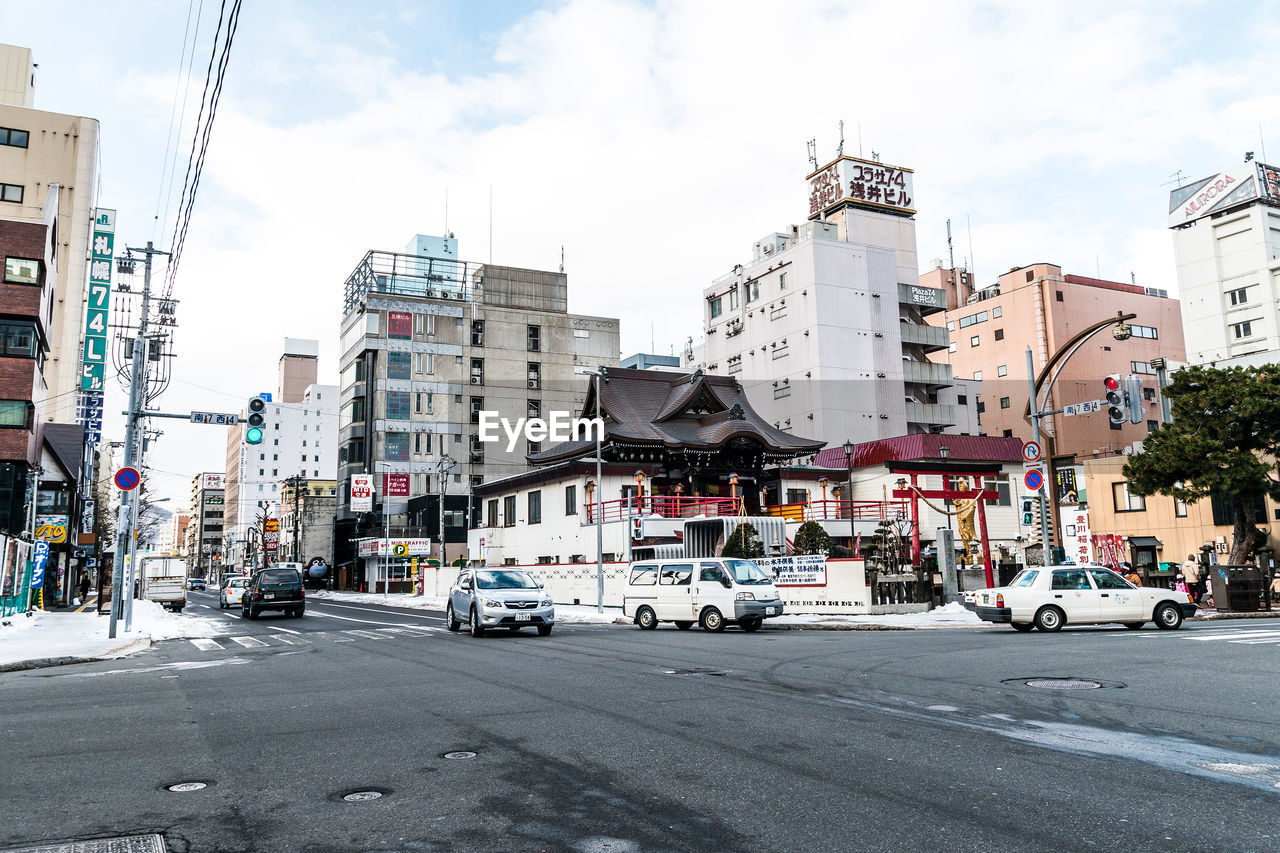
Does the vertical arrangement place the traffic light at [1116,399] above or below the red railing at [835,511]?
above

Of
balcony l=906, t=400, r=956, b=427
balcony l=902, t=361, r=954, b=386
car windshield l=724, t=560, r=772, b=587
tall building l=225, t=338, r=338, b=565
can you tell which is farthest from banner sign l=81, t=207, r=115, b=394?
tall building l=225, t=338, r=338, b=565

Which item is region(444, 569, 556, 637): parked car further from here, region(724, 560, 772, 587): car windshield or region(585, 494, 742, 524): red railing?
region(585, 494, 742, 524): red railing

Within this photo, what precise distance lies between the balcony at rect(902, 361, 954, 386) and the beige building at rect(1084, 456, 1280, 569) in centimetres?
1759

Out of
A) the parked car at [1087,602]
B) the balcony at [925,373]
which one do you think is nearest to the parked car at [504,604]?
the parked car at [1087,602]

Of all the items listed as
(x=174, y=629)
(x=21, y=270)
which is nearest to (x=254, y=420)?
(x=174, y=629)

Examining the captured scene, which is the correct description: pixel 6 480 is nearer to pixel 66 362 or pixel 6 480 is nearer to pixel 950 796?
pixel 66 362

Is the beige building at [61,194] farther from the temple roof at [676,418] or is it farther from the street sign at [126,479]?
the street sign at [126,479]

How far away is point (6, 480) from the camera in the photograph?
36344 mm

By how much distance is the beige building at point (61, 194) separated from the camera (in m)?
59.9

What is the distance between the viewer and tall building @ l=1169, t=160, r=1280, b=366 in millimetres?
62250

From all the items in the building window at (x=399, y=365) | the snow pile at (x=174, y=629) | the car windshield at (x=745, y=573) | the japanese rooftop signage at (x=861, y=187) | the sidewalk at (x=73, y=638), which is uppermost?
the japanese rooftop signage at (x=861, y=187)

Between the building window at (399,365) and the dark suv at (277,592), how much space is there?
1810 inches

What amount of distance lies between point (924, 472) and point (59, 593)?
53.6 meters

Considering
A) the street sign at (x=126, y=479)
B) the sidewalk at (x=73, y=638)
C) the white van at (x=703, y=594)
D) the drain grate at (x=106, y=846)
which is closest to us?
the drain grate at (x=106, y=846)
